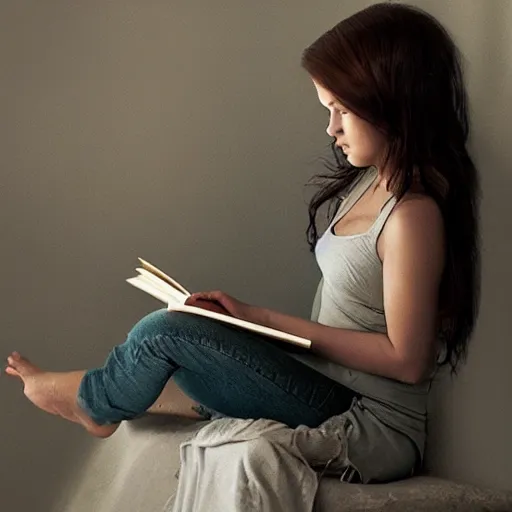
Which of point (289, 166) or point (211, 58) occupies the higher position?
point (211, 58)

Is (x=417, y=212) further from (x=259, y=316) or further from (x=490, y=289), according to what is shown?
(x=259, y=316)

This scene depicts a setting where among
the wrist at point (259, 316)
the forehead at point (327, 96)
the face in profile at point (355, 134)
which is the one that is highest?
the forehead at point (327, 96)

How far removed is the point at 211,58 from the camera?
179 cm

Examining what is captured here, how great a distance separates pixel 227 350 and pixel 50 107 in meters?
0.70

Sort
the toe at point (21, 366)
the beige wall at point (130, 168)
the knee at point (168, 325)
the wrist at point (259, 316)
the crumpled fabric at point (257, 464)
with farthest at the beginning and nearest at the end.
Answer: the beige wall at point (130, 168) → the toe at point (21, 366) → the wrist at point (259, 316) → the knee at point (168, 325) → the crumpled fabric at point (257, 464)

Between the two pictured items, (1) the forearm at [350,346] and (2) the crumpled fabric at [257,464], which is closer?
(2) the crumpled fabric at [257,464]

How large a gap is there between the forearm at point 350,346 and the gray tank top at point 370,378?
3 cm

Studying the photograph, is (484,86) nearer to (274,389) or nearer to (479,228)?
(479,228)

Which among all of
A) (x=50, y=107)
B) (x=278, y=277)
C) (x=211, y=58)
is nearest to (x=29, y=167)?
(x=50, y=107)

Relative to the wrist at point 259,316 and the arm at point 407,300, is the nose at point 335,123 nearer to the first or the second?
the arm at point 407,300

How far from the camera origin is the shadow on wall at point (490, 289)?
1.22 metres

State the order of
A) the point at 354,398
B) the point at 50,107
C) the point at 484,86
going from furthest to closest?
the point at 50,107, the point at 354,398, the point at 484,86

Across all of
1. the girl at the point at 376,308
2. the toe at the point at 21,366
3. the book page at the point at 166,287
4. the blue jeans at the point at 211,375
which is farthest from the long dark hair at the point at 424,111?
the toe at the point at 21,366

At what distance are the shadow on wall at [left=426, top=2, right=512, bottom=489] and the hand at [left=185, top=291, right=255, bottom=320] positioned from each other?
0.33 meters
